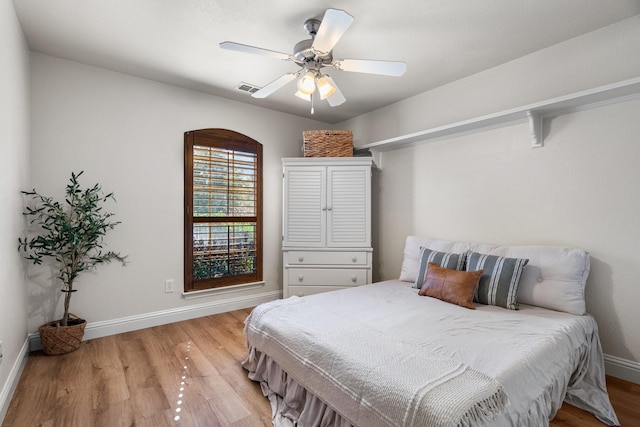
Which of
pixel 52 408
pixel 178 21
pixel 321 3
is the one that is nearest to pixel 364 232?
pixel 321 3

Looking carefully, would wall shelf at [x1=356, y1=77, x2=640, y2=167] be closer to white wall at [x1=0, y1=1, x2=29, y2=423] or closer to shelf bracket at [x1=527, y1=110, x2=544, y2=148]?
shelf bracket at [x1=527, y1=110, x2=544, y2=148]

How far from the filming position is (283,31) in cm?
210

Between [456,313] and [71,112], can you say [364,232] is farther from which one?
[71,112]

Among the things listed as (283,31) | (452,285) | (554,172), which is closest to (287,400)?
(452,285)

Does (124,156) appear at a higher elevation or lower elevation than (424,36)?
lower

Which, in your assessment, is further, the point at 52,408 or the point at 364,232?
the point at 364,232

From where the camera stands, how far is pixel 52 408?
5.65ft

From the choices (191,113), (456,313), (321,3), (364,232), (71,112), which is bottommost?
(456,313)

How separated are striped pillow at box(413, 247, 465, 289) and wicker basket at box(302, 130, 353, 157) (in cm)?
140

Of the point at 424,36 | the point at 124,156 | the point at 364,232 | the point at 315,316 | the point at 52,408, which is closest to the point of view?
the point at 52,408

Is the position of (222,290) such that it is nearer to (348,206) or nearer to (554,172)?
(348,206)

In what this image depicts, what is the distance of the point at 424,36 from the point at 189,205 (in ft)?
8.50

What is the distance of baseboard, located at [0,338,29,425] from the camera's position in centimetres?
164

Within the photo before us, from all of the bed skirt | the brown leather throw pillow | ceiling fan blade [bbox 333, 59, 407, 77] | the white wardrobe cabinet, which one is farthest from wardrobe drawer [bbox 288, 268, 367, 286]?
ceiling fan blade [bbox 333, 59, 407, 77]
